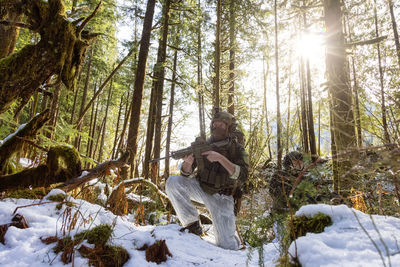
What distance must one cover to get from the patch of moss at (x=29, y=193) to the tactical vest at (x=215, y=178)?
2.21 metres

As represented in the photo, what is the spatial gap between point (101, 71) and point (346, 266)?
13879mm

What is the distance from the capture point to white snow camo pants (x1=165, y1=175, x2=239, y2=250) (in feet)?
10.7

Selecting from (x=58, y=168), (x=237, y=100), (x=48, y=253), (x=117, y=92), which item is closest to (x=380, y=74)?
(x=48, y=253)

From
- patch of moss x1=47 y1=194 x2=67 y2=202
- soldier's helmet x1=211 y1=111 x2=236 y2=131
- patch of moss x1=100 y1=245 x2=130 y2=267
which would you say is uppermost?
soldier's helmet x1=211 y1=111 x2=236 y2=131

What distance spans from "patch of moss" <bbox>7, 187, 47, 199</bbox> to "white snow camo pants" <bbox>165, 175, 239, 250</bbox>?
Answer: 1.75 m

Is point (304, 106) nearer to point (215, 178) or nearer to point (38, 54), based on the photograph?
point (215, 178)

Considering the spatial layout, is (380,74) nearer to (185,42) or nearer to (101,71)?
(185,42)

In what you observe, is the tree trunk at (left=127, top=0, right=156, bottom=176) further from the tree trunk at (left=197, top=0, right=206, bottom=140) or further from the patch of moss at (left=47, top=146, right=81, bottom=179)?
the patch of moss at (left=47, top=146, right=81, bottom=179)

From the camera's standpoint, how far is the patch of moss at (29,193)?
2854mm

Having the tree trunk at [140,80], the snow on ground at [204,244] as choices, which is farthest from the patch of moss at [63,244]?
the tree trunk at [140,80]

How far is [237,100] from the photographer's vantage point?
10.2m

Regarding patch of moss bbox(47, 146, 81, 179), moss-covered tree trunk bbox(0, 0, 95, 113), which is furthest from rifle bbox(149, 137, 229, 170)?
moss-covered tree trunk bbox(0, 0, 95, 113)

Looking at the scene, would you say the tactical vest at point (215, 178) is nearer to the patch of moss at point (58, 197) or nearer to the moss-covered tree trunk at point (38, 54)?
the patch of moss at point (58, 197)

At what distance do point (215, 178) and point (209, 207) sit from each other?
0.54 m
